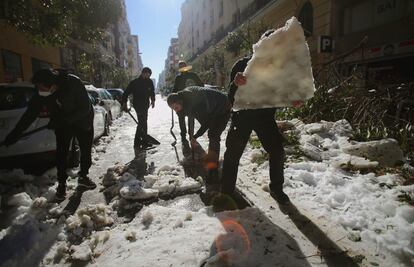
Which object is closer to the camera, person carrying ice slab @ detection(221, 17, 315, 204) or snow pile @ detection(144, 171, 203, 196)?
person carrying ice slab @ detection(221, 17, 315, 204)

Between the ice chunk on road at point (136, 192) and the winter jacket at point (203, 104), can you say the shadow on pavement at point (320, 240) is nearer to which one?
the winter jacket at point (203, 104)

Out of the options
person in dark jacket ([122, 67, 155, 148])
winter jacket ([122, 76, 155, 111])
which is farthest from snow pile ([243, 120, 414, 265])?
winter jacket ([122, 76, 155, 111])

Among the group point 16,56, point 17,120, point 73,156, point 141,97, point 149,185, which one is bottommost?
point 149,185

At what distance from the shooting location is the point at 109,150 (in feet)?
24.1

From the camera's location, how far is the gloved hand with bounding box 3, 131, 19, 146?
12.1ft

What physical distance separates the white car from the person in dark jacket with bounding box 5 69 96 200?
60cm

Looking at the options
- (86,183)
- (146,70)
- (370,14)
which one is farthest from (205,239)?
(370,14)

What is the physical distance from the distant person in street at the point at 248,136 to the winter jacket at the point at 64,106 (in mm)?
2216

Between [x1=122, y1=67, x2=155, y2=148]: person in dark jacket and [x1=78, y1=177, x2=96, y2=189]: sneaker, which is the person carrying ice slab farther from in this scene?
[x1=122, y1=67, x2=155, y2=148]: person in dark jacket

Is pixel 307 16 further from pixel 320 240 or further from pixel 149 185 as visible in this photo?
pixel 320 240

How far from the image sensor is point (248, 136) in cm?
353

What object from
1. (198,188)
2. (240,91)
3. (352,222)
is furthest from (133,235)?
(352,222)

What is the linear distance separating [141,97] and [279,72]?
4822 millimetres

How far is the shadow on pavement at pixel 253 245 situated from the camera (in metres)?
2.44
